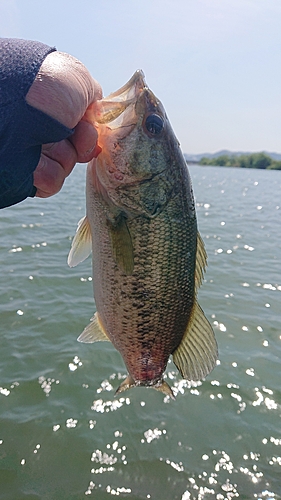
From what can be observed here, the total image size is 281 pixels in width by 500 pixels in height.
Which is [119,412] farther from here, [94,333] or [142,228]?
[142,228]

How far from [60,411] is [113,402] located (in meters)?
0.77

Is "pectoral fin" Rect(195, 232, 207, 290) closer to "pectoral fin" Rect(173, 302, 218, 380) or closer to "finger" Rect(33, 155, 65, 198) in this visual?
"pectoral fin" Rect(173, 302, 218, 380)

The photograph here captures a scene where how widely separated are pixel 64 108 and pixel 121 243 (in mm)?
840

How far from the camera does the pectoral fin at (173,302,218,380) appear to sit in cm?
262

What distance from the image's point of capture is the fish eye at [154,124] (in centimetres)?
234

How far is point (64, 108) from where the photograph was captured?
74.3 inches

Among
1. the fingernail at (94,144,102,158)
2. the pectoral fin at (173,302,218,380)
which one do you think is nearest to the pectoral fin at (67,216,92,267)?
the fingernail at (94,144,102,158)

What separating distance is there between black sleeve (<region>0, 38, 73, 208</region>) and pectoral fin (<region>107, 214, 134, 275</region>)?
1.99ft

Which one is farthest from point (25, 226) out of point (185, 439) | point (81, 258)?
point (81, 258)

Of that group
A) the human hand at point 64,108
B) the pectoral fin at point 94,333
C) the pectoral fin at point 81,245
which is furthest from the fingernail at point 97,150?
the pectoral fin at point 94,333

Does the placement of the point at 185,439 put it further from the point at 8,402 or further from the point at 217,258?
the point at 217,258

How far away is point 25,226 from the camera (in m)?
14.5

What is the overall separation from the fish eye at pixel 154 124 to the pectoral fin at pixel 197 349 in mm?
1187

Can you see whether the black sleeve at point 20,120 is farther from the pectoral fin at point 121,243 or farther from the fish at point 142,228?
the pectoral fin at point 121,243
